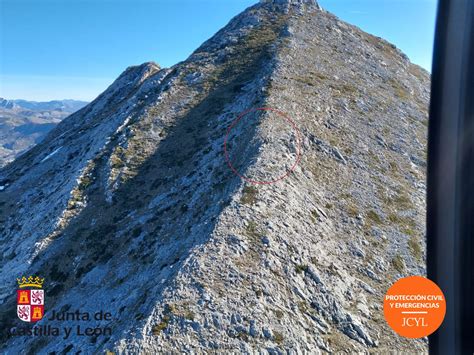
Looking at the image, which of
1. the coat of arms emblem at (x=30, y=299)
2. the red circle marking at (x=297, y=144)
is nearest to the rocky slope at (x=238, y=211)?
the red circle marking at (x=297, y=144)

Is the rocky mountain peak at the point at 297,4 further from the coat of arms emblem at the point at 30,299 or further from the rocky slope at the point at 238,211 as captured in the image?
the coat of arms emblem at the point at 30,299

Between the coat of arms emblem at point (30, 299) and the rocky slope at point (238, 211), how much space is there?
2.00 ft

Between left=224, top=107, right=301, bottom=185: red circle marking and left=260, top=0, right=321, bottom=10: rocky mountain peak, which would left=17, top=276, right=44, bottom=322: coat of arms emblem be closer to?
left=224, top=107, right=301, bottom=185: red circle marking

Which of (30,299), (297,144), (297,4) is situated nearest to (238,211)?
(297,144)

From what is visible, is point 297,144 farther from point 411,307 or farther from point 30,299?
point 30,299

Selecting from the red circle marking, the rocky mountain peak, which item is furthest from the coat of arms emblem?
the rocky mountain peak

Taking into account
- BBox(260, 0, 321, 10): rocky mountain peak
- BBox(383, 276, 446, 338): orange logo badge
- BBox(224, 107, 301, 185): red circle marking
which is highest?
BBox(260, 0, 321, 10): rocky mountain peak

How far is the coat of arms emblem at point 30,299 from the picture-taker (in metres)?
19.8

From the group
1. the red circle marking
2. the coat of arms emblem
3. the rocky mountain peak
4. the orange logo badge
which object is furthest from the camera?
the rocky mountain peak

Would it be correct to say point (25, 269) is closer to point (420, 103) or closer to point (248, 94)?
point (248, 94)

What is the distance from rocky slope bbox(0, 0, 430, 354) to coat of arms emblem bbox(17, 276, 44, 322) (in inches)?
24.0

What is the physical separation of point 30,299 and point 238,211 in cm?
1715

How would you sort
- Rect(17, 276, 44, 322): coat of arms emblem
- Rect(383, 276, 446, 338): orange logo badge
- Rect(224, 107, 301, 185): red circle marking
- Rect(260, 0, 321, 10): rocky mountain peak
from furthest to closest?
Rect(260, 0, 321, 10): rocky mountain peak → Rect(224, 107, 301, 185): red circle marking → Rect(17, 276, 44, 322): coat of arms emblem → Rect(383, 276, 446, 338): orange logo badge

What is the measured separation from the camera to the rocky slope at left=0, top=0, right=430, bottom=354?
549 inches
